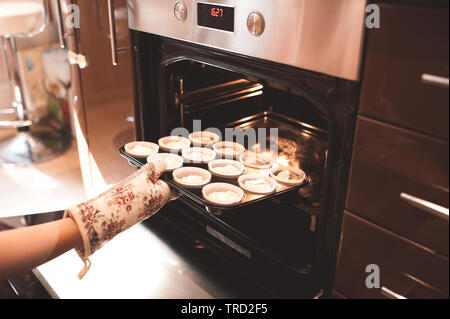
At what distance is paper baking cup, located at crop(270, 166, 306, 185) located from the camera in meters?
1.02

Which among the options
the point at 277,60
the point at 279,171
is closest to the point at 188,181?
the point at 279,171

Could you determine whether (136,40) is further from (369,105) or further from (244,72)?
(369,105)

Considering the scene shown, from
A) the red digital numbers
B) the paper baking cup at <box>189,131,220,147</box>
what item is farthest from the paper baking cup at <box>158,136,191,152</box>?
the red digital numbers

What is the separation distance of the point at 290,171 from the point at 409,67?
0.45m

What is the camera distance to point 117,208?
928 mm

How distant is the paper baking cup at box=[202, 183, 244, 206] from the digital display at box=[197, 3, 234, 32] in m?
0.34

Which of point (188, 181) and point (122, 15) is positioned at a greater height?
point (122, 15)

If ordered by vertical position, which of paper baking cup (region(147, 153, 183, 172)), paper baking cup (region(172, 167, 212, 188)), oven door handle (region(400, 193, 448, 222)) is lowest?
paper baking cup (region(172, 167, 212, 188))

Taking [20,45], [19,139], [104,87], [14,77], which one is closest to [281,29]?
[104,87]

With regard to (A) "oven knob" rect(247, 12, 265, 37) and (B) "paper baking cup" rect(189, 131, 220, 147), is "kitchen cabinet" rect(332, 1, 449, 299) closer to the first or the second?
(A) "oven knob" rect(247, 12, 265, 37)

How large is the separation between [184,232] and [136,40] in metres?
0.55

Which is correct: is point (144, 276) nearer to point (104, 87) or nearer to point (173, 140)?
point (173, 140)

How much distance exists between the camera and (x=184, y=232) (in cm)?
125

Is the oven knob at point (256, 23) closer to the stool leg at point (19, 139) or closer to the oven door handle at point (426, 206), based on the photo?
the oven door handle at point (426, 206)
